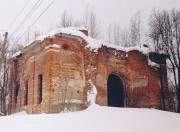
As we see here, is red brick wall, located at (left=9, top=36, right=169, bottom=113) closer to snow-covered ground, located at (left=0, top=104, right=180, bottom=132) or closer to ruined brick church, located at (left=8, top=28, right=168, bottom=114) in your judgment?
ruined brick church, located at (left=8, top=28, right=168, bottom=114)

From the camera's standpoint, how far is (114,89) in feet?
73.5

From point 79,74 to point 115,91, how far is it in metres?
4.66

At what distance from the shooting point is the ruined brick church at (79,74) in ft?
58.9

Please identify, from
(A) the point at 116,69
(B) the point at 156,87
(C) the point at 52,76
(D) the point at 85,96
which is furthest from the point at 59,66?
(B) the point at 156,87

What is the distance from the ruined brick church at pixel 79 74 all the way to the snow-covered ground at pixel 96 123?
270 centimetres

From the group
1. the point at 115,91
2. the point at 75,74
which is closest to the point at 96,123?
the point at 75,74

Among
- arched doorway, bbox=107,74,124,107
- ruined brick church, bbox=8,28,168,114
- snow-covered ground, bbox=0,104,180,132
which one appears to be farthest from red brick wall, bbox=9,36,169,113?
snow-covered ground, bbox=0,104,180,132

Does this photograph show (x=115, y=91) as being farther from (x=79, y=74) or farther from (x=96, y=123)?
(x=96, y=123)

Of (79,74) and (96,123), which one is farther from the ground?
(79,74)

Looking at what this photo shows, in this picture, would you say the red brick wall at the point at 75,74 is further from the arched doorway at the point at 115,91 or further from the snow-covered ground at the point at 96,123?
the snow-covered ground at the point at 96,123

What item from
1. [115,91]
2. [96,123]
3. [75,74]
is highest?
[75,74]

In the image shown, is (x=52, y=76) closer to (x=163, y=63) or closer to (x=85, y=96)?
(x=85, y=96)

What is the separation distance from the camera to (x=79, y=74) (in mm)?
18656

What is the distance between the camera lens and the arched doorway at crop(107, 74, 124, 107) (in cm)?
2133
